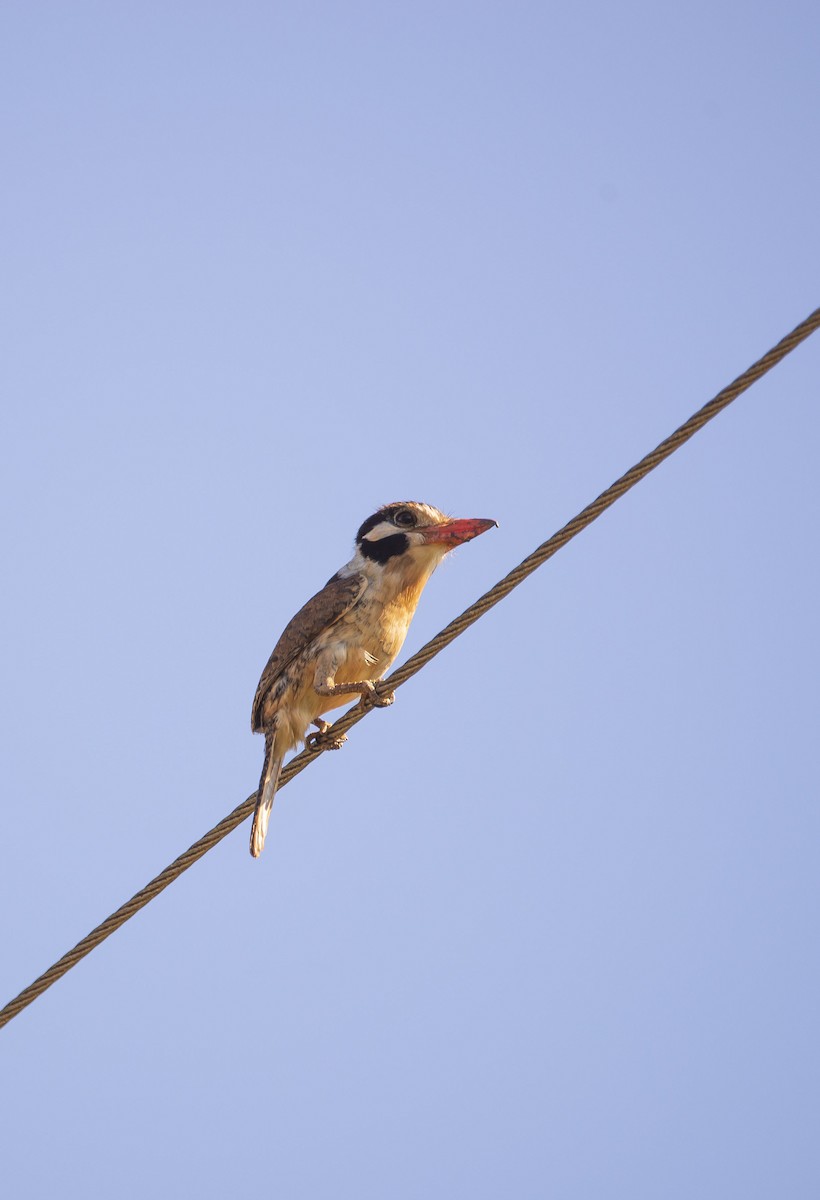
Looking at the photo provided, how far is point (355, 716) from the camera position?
7.81m

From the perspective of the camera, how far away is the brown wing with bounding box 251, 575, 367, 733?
8914 mm

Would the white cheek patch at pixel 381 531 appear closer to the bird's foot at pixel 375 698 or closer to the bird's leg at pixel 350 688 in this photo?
the bird's leg at pixel 350 688

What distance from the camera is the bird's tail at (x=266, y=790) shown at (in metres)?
8.13

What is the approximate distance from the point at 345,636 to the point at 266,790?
3.28 ft

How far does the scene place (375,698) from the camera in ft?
26.2

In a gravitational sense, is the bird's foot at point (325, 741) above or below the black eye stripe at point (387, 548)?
below

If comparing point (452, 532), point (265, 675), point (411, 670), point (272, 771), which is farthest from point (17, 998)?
point (452, 532)

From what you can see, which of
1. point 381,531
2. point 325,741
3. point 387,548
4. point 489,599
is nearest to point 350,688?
point 325,741

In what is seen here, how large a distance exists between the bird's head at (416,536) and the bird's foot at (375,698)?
1.09m

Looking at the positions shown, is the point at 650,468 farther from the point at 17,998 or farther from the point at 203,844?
the point at 17,998

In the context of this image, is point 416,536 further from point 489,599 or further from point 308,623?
point 489,599

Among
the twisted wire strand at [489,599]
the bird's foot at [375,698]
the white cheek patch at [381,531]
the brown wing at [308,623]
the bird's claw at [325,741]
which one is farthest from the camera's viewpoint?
the white cheek patch at [381,531]

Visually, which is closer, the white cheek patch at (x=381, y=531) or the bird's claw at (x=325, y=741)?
the bird's claw at (x=325, y=741)

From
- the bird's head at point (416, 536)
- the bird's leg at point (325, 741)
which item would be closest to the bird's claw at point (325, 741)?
the bird's leg at point (325, 741)
